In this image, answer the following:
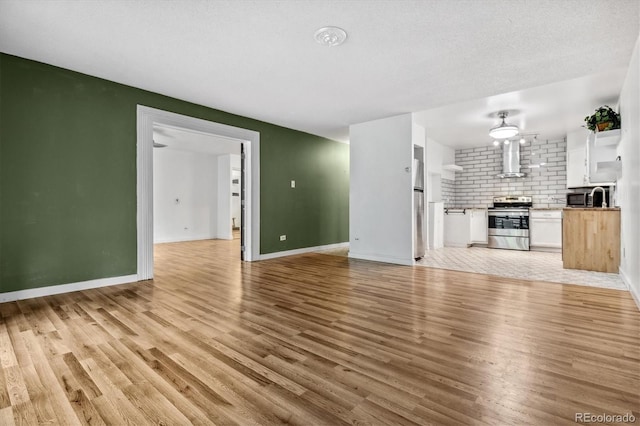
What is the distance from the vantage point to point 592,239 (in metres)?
4.57

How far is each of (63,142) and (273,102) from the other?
8.63 feet

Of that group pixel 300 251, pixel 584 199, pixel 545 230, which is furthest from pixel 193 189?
pixel 584 199

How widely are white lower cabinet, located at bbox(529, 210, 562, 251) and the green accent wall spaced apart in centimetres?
698

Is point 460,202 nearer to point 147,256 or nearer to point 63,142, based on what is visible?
point 147,256

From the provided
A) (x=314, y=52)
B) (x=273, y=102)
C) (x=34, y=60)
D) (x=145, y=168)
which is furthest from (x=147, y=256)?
(x=314, y=52)

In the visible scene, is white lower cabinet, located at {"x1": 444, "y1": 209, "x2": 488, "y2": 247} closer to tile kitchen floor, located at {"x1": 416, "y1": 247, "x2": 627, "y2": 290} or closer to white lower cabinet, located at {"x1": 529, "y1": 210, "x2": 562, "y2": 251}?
tile kitchen floor, located at {"x1": 416, "y1": 247, "x2": 627, "y2": 290}

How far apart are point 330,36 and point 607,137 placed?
3984mm

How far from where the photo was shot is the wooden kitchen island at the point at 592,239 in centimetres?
441

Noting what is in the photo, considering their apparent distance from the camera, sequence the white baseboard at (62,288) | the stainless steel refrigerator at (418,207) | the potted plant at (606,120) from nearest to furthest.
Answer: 1. the white baseboard at (62,288)
2. the potted plant at (606,120)
3. the stainless steel refrigerator at (418,207)

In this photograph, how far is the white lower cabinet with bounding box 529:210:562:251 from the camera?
653 centimetres

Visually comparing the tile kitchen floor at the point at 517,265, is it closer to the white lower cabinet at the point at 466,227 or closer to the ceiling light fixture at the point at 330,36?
the white lower cabinet at the point at 466,227

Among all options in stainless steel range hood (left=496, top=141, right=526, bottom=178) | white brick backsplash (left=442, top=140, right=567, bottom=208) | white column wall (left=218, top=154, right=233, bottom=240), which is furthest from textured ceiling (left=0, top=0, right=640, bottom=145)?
white column wall (left=218, top=154, right=233, bottom=240)

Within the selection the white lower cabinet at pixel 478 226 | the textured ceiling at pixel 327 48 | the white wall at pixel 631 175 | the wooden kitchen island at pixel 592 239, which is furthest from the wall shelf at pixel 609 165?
the white lower cabinet at pixel 478 226

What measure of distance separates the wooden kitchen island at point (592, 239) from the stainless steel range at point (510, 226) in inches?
86.9
